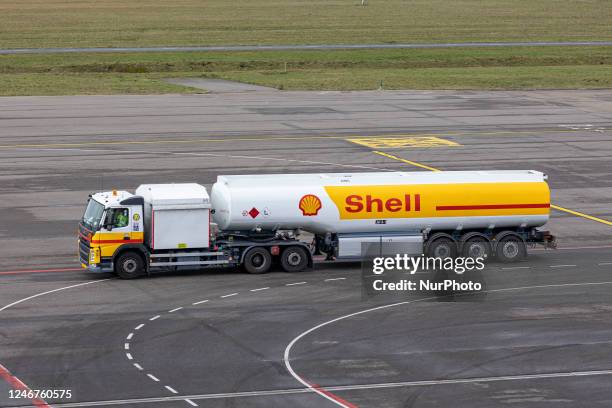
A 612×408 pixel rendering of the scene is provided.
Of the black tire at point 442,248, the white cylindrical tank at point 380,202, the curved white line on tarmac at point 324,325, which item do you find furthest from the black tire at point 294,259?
the curved white line on tarmac at point 324,325

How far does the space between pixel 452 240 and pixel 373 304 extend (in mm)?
7629

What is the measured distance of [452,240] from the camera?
49000mm

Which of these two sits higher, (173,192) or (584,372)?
(173,192)

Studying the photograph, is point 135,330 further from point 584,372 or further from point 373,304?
point 584,372

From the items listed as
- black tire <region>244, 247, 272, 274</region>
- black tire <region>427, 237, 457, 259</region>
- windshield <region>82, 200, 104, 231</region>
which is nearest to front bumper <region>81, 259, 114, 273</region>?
windshield <region>82, 200, 104, 231</region>

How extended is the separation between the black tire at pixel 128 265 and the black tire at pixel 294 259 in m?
5.90

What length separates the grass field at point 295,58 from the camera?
118 m

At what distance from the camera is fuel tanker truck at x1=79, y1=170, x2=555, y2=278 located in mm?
46719

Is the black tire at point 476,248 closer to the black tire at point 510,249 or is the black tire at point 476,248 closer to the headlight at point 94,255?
the black tire at point 510,249

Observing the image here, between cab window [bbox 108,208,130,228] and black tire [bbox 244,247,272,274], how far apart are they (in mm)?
5090

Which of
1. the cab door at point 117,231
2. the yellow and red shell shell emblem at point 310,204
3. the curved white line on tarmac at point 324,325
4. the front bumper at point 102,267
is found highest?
the yellow and red shell shell emblem at point 310,204

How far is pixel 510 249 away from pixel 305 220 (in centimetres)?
912

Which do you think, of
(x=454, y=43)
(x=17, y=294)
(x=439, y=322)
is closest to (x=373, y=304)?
(x=439, y=322)

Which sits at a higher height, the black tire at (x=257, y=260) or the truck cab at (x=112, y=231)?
the truck cab at (x=112, y=231)
